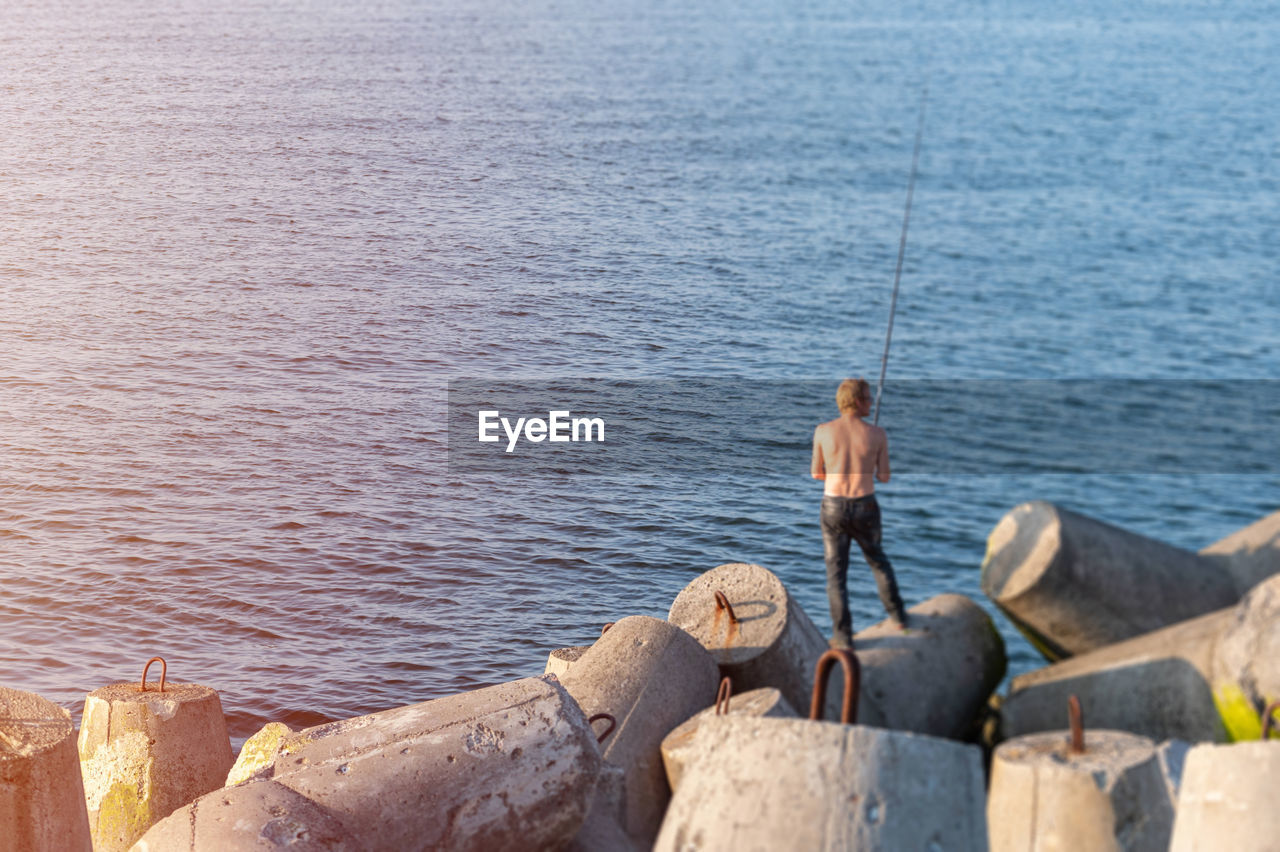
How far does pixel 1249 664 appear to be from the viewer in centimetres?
458

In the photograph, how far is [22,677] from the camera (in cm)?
1198

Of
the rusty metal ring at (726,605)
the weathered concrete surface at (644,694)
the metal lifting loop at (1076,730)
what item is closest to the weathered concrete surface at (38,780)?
the weathered concrete surface at (644,694)

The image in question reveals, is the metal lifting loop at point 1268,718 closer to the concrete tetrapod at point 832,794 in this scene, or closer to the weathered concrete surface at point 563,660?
the concrete tetrapod at point 832,794

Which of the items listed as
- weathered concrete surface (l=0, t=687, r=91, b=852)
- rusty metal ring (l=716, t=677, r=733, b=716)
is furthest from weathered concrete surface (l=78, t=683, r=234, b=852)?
rusty metal ring (l=716, t=677, r=733, b=716)

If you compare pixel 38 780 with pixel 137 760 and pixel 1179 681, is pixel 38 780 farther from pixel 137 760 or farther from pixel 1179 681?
pixel 1179 681

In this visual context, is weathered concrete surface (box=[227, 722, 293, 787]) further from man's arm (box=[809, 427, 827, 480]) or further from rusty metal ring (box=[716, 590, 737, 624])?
man's arm (box=[809, 427, 827, 480])

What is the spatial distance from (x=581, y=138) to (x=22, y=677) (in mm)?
23908

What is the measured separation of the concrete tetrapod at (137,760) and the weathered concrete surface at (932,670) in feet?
12.0

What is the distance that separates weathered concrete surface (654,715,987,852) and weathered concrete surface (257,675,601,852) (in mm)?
1892

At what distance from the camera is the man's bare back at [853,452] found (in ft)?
18.6

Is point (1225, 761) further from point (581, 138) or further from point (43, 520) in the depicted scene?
point (581, 138)

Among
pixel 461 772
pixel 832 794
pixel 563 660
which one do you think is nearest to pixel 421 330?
pixel 563 660

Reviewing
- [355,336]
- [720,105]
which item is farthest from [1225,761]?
[720,105]

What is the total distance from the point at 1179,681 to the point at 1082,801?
3.54 ft
